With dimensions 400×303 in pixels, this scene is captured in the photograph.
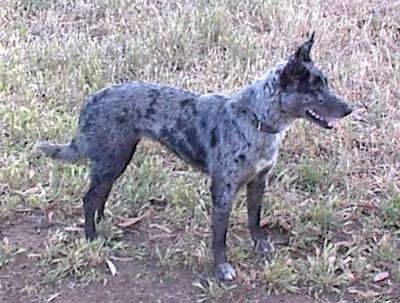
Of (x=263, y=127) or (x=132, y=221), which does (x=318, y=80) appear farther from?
(x=132, y=221)

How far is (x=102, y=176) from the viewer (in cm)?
519

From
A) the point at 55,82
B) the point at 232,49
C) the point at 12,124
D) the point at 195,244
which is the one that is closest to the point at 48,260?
the point at 195,244

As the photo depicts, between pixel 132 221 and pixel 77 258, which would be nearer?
pixel 77 258

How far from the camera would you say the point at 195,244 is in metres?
5.33

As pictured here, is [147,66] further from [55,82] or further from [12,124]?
[12,124]

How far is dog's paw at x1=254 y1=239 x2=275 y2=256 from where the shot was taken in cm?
523

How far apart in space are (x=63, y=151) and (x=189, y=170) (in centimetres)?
111

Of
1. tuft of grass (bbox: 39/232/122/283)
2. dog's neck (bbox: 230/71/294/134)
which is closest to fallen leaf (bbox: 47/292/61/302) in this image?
tuft of grass (bbox: 39/232/122/283)

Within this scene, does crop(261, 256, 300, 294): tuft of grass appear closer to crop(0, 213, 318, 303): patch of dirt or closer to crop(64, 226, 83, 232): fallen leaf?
crop(0, 213, 318, 303): patch of dirt

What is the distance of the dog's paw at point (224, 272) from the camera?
496cm

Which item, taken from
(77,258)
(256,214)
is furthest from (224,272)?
(77,258)

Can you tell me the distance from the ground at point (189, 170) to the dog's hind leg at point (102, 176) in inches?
6.0

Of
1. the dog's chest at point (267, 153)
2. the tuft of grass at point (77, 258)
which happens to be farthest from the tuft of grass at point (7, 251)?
the dog's chest at point (267, 153)

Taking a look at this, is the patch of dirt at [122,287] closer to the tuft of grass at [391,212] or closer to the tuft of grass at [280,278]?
the tuft of grass at [280,278]
